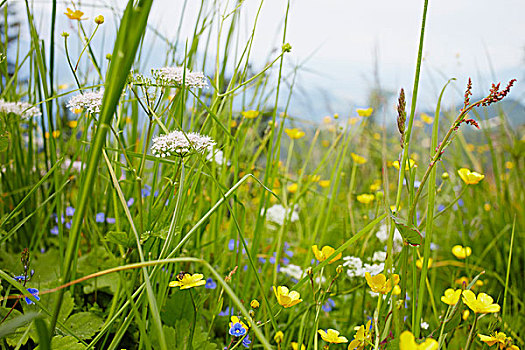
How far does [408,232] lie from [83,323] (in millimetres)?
502

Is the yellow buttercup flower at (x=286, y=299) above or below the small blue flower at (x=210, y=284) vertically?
above

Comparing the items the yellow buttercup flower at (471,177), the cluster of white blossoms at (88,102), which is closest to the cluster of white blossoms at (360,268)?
the yellow buttercup flower at (471,177)

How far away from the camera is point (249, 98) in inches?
56.0

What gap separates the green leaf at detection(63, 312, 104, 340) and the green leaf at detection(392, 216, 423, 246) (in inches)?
18.4

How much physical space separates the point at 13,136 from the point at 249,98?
69cm

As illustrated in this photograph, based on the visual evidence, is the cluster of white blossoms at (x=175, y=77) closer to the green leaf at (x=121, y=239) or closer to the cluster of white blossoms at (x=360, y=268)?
the green leaf at (x=121, y=239)

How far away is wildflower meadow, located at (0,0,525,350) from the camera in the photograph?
498 millimetres

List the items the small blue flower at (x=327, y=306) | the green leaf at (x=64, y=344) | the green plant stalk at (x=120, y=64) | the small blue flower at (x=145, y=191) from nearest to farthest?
1. the green plant stalk at (x=120, y=64)
2. the green leaf at (x=64, y=344)
3. the small blue flower at (x=327, y=306)
4. the small blue flower at (x=145, y=191)

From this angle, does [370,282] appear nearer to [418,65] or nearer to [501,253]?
→ [418,65]

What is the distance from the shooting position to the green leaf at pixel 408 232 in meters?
0.46

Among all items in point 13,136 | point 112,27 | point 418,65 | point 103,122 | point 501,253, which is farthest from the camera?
point 501,253

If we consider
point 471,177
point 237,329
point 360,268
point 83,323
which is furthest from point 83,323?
point 471,177

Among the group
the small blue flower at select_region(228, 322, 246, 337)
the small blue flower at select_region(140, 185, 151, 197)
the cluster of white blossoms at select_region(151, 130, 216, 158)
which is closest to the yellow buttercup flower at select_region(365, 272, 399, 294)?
the small blue flower at select_region(228, 322, 246, 337)

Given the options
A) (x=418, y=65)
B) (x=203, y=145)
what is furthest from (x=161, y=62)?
(x=418, y=65)
